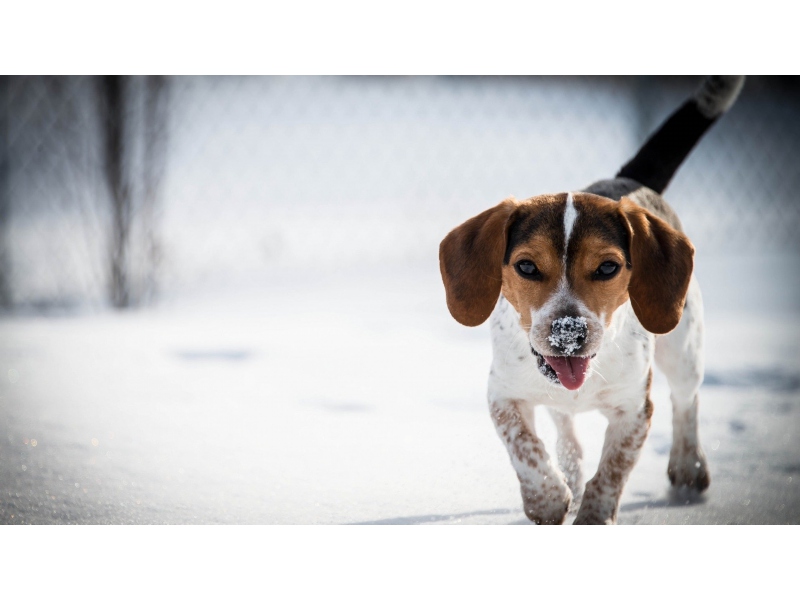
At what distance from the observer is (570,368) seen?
1.78 m

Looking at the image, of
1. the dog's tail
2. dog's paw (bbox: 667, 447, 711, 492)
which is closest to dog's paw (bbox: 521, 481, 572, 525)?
dog's paw (bbox: 667, 447, 711, 492)

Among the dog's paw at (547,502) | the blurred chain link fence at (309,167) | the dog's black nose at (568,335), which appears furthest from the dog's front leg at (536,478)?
the blurred chain link fence at (309,167)

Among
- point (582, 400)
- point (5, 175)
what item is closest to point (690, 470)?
point (582, 400)

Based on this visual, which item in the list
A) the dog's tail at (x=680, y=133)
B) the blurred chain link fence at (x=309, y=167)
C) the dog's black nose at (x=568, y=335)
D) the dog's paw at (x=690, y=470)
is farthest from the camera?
the blurred chain link fence at (x=309, y=167)

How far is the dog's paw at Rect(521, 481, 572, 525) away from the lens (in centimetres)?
192

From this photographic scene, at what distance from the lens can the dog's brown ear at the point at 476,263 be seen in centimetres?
195

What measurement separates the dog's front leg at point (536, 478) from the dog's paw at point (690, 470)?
27.5 inches

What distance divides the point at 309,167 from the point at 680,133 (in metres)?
2.16

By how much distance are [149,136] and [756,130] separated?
3.07m

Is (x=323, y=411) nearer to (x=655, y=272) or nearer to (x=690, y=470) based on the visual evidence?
(x=690, y=470)

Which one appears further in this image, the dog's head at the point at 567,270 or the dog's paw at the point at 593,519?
the dog's paw at the point at 593,519

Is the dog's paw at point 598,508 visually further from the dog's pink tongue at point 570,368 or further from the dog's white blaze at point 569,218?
the dog's white blaze at point 569,218

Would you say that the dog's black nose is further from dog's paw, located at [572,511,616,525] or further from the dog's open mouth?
dog's paw, located at [572,511,616,525]

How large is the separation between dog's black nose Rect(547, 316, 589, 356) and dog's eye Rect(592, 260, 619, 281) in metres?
0.18
